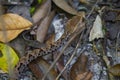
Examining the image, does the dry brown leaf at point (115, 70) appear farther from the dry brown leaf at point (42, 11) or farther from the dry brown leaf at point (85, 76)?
the dry brown leaf at point (42, 11)

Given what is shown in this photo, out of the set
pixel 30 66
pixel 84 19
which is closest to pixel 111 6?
pixel 84 19

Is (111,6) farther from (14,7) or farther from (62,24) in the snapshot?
(14,7)

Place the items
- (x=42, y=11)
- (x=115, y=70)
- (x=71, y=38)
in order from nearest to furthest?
(x=115, y=70) → (x=71, y=38) → (x=42, y=11)

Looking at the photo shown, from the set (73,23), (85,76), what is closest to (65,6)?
(73,23)

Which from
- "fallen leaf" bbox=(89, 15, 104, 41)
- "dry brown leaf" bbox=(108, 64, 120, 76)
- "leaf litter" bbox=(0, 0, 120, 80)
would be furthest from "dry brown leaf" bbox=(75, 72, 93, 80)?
"fallen leaf" bbox=(89, 15, 104, 41)

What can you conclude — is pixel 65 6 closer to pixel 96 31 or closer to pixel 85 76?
pixel 96 31

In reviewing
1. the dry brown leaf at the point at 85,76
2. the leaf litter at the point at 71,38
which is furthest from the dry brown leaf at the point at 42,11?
the dry brown leaf at the point at 85,76

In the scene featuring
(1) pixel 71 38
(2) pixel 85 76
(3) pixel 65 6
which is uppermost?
(3) pixel 65 6

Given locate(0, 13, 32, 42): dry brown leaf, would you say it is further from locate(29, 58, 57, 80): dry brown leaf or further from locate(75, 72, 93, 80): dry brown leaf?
locate(75, 72, 93, 80): dry brown leaf
